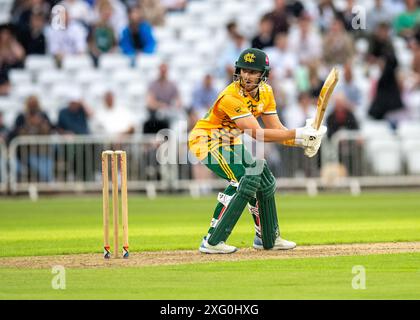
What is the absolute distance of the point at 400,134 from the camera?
2538cm

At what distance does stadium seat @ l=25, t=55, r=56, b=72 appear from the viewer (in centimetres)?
2828

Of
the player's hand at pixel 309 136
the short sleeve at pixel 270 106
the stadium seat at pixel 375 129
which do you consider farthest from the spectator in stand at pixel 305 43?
the player's hand at pixel 309 136

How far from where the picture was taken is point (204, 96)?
85.8 feet

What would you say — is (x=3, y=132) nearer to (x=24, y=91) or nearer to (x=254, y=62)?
(x=24, y=91)

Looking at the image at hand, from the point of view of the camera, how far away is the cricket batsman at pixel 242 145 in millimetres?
12539

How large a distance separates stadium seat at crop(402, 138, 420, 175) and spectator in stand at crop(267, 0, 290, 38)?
453cm

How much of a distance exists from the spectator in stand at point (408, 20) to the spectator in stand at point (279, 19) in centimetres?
316

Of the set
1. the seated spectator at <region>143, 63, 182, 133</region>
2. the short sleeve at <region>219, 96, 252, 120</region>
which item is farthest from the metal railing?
the short sleeve at <region>219, 96, 252, 120</region>

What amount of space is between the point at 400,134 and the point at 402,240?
443 inches

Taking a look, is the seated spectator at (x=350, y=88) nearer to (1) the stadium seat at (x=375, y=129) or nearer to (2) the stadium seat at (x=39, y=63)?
(1) the stadium seat at (x=375, y=129)

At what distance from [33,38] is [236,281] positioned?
18.9m

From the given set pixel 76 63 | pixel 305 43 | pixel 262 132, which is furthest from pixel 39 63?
pixel 262 132

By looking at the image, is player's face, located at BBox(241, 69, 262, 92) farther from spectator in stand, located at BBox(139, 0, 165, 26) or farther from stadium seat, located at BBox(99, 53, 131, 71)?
spectator in stand, located at BBox(139, 0, 165, 26)
